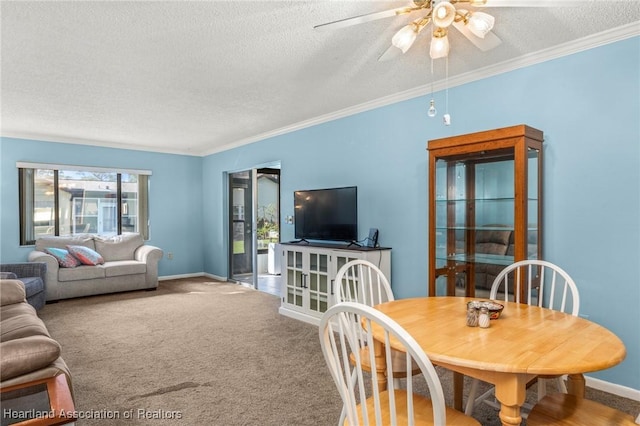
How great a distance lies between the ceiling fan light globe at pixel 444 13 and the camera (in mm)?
1753

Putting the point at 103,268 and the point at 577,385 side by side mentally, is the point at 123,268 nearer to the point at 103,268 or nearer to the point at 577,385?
the point at 103,268

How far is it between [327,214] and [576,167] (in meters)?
2.46

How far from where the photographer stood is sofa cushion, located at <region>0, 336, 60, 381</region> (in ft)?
4.99

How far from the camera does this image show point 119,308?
15.7 feet

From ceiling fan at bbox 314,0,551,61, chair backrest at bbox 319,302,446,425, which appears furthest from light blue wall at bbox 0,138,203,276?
chair backrest at bbox 319,302,446,425

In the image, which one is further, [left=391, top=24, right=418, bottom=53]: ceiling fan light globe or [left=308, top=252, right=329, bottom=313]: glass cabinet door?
A: [left=308, top=252, right=329, bottom=313]: glass cabinet door

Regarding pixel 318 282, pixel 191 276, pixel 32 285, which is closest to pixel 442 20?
pixel 318 282

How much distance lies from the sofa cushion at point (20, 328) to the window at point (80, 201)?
393 centimetres

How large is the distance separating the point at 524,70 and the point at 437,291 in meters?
1.89

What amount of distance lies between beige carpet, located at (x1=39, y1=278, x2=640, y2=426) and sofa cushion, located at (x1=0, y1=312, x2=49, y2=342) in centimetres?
53

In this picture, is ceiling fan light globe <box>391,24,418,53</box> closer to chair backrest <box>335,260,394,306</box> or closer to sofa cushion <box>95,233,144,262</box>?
chair backrest <box>335,260,394,306</box>

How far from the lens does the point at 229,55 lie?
111 inches

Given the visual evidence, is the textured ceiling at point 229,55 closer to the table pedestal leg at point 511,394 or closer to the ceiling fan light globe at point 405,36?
the ceiling fan light globe at point 405,36

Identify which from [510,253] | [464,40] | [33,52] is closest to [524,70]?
[464,40]
